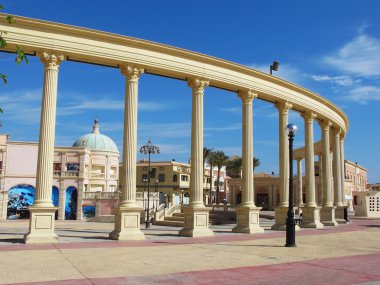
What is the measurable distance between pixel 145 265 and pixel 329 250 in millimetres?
8225

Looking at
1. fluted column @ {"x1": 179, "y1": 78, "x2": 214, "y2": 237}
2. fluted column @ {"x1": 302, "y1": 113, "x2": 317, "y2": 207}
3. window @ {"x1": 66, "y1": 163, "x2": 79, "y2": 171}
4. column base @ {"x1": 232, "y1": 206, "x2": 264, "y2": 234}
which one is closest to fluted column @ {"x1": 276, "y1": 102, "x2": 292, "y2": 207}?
fluted column @ {"x1": 302, "y1": 113, "x2": 317, "y2": 207}

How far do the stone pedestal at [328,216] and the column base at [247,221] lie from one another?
35.2 ft

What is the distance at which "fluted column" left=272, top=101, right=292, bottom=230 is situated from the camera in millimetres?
28359

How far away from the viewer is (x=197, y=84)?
24.7m

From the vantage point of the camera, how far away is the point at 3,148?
6191cm

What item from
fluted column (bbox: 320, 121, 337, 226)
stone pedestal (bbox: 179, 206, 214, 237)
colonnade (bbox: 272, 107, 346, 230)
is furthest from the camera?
fluted column (bbox: 320, 121, 337, 226)

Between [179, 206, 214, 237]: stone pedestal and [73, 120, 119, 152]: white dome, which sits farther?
[73, 120, 119, 152]: white dome

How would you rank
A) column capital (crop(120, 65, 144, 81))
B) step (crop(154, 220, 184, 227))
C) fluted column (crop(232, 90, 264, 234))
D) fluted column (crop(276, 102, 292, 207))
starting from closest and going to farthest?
column capital (crop(120, 65, 144, 81))
fluted column (crop(232, 90, 264, 234))
fluted column (crop(276, 102, 292, 207))
step (crop(154, 220, 184, 227))

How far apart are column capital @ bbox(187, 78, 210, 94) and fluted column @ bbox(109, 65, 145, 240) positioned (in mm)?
3351

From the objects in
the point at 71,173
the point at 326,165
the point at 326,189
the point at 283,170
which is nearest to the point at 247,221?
the point at 283,170

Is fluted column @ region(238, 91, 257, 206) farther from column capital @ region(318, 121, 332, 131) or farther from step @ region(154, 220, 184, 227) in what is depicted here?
column capital @ region(318, 121, 332, 131)

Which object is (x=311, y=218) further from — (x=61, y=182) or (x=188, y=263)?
(x=61, y=182)

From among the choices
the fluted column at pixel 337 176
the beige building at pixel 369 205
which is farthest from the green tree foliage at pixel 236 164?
the fluted column at pixel 337 176

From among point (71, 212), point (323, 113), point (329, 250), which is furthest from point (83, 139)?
point (329, 250)
